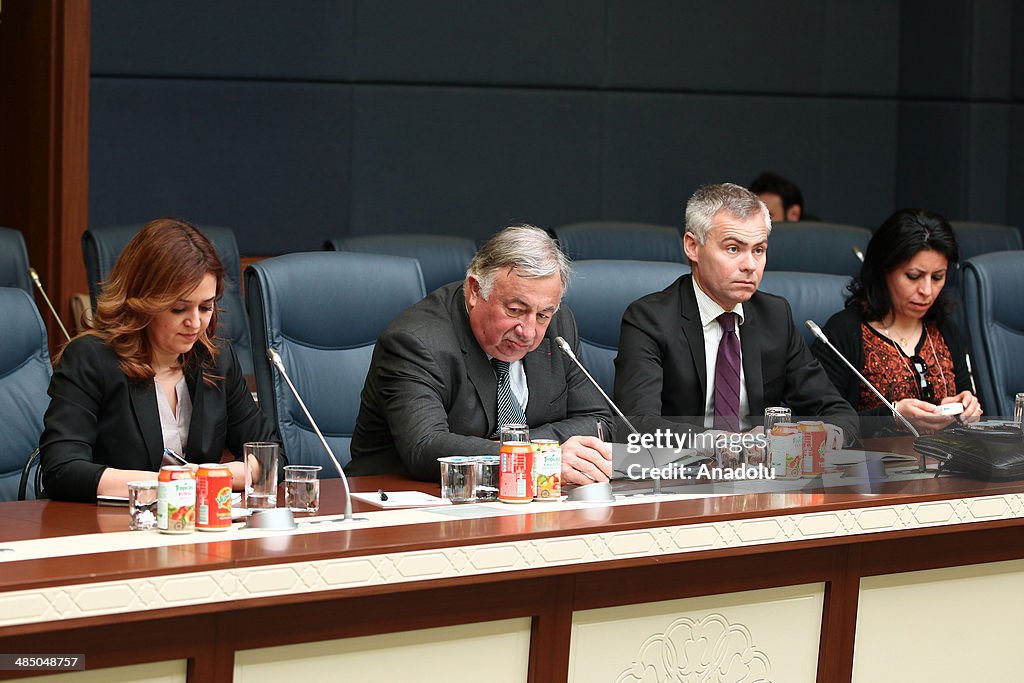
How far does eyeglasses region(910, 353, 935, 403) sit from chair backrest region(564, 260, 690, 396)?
0.64m

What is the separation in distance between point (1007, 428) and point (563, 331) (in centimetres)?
86

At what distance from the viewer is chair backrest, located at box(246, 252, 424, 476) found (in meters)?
2.92

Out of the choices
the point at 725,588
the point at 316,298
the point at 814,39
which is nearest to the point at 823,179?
the point at 814,39

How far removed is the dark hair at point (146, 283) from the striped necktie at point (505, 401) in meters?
0.55

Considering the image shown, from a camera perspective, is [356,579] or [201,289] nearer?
[356,579]

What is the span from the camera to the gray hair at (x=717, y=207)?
299 centimetres

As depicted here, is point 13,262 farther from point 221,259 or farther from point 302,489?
point 302,489

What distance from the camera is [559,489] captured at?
215cm

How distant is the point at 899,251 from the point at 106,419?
1.99 metres

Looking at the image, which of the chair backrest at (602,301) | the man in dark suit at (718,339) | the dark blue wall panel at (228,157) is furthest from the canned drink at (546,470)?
the dark blue wall panel at (228,157)

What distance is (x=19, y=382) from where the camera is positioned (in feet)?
8.69

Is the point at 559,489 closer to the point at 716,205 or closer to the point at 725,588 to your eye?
the point at 725,588

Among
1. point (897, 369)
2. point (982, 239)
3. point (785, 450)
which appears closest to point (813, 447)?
point (785, 450)

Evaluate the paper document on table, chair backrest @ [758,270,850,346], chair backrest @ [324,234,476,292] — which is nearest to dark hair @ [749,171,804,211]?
chair backrest @ [758,270,850,346]
